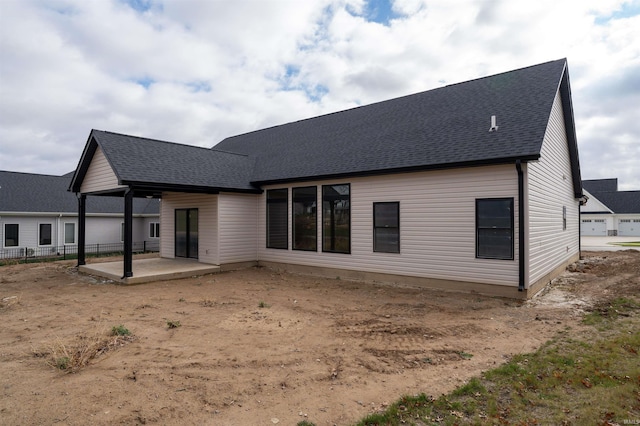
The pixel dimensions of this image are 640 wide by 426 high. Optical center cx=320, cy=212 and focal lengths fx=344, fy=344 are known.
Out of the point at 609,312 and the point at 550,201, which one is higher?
the point at 550,201

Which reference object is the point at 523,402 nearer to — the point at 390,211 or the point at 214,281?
the point at 390,211

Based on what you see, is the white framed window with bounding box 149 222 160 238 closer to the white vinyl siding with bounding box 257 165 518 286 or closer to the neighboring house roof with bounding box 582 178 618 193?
the white vinyl siding with bounding box 257 165 518 286

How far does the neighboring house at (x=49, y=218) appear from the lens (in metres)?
19.8

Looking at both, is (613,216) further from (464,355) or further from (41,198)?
(41,198)

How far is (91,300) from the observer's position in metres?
9.05

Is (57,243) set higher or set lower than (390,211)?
lower

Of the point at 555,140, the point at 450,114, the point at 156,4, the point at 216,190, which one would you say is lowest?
the point at 216,190

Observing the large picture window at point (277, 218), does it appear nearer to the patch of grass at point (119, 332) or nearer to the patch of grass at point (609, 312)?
the patch of grass at point (119, 332)

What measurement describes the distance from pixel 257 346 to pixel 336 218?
23.8 ft

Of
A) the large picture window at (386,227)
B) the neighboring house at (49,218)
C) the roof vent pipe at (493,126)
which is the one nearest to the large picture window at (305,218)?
the large picture window at (386,227)

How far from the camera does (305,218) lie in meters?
13.3

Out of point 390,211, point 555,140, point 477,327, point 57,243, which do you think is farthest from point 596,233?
point 57,243

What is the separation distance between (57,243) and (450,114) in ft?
A: 77.4

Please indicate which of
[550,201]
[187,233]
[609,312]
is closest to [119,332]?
[609,312]
